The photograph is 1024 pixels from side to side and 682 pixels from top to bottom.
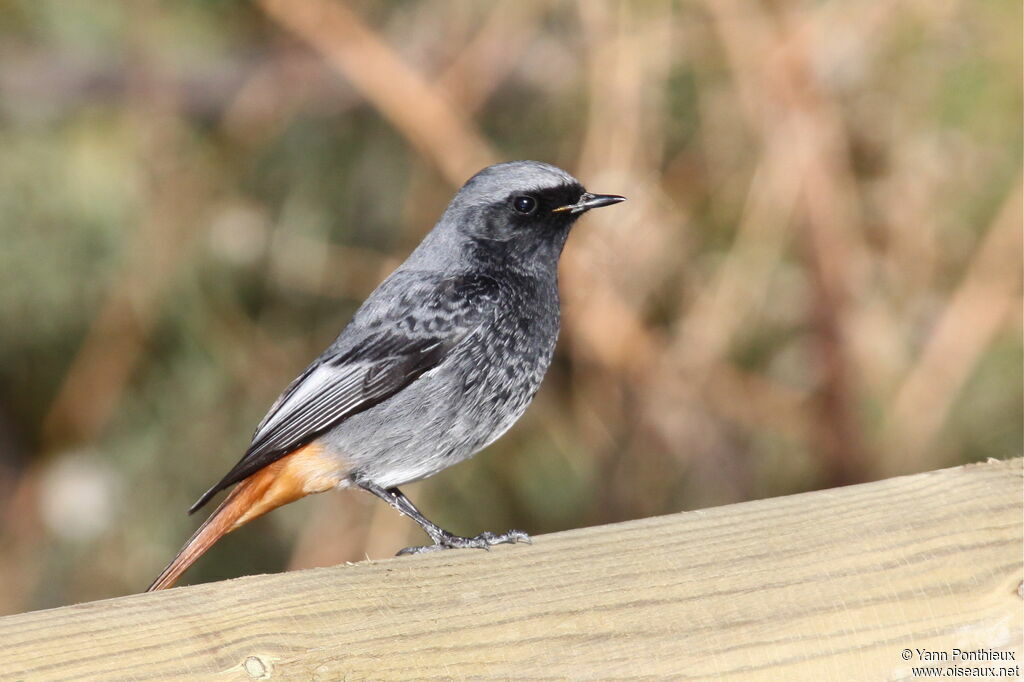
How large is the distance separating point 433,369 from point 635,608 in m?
1.17

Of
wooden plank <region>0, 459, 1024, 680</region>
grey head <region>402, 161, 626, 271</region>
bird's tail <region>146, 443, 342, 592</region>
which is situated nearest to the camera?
wooden plank <region>0, 459, 1024, 680</region>

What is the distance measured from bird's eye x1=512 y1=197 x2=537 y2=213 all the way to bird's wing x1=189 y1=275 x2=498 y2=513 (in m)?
0.25

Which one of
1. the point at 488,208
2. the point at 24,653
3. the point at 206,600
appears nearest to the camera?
the point at 24,653

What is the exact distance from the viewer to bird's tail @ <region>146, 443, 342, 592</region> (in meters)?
3.05

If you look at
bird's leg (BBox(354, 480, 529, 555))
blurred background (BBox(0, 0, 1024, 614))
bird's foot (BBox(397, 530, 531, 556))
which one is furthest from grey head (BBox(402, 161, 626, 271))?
blurred background (BBox(0, 0, 1024, 614))

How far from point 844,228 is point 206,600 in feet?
10.9

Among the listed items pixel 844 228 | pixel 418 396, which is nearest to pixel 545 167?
pixel 418 396

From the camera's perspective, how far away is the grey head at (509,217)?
355cm

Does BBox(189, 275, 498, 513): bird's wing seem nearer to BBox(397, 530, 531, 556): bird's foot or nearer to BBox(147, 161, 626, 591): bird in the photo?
BBox(147, 161, 626, 591): bird

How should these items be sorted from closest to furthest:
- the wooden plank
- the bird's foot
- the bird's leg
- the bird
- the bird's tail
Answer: the wooden plank < the bird's foot < the bird's leg < the bird's tail < the bird

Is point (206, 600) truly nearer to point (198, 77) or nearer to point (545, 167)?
point (545, 167)

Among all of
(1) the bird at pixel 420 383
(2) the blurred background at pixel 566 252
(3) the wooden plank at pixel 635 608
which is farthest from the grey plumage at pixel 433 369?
(2) the blurred background at pixel 566 252

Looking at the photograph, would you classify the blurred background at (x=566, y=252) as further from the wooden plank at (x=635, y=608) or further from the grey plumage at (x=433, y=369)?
the wooden plank at (x=635, y=608)

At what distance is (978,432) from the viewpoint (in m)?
5.27
